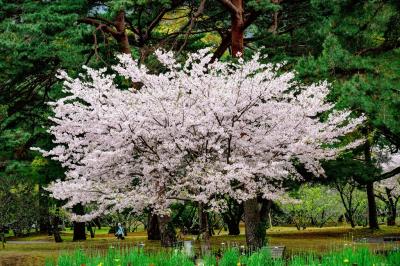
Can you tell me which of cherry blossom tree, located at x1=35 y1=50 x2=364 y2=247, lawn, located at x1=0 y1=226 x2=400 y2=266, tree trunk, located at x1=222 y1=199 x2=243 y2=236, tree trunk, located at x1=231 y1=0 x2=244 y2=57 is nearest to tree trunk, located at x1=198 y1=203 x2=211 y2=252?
cherry blossom tree, located at x1=35 y1=50 x2=364 y2=247

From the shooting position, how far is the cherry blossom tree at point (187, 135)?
11.9 m

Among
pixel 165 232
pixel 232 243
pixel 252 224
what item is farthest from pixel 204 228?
pixel 165 232

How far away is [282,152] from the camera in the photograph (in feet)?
A: 43.7

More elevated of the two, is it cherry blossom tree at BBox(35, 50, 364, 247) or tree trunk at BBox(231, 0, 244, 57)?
tree trunk at BBox(231, 0, 244, 57)

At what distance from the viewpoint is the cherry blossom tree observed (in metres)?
11.9

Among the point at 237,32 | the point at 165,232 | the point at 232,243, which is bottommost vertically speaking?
the point at 232,243

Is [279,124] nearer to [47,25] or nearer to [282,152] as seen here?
[282,152]

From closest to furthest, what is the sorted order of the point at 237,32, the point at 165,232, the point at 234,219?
the point at 165,232, the point at 237,32, the point at 234,219

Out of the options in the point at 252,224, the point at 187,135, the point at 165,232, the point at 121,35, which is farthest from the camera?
the point at 121,35

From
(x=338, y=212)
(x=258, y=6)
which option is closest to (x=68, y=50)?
(x=258, y=6)

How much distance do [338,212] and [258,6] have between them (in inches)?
1222

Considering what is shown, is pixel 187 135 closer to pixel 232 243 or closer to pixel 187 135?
pixel 187 135

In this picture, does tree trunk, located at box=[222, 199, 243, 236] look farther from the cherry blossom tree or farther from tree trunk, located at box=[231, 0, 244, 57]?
the cherry blossom tree

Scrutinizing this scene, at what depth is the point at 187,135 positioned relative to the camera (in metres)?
12.2
